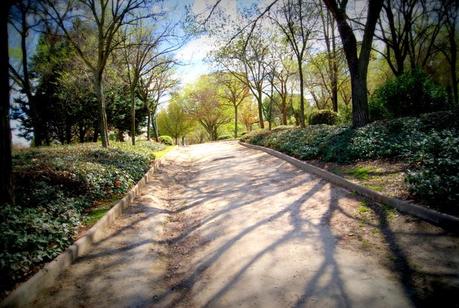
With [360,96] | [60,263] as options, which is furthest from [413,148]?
[60,263]

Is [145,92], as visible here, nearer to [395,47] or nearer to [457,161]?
[395,47]

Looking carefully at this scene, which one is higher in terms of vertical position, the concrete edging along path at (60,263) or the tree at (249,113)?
the tree at (249,113)

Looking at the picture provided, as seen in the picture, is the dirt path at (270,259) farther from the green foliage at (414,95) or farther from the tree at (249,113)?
the tree at (249,113)

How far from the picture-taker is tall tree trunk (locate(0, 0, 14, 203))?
5402 mm

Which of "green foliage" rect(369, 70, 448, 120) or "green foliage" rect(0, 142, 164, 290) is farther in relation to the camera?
"green foliage" rect(369, 70, 448, 120)

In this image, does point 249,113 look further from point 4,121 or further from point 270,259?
point 270,259

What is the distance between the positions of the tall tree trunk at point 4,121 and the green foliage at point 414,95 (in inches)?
531

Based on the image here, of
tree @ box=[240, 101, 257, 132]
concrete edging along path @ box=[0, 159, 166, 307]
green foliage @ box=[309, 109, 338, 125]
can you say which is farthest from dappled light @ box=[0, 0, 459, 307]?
tree @ box=[240, 101, 257, 132]

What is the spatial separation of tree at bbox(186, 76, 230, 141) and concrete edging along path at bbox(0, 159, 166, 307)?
1533 inches

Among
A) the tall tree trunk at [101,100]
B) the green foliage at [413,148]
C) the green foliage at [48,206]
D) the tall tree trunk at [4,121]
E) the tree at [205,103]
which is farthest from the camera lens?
the tree at [205,103]

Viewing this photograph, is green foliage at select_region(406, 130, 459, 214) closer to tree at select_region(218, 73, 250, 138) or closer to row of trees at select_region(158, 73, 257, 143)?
row of trees at select_region(158, 73, 257, 143)

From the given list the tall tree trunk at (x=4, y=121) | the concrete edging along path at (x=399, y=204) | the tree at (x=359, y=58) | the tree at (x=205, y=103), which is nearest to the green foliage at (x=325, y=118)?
the tree at (x=359, y=58)

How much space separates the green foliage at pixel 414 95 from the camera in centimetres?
1248

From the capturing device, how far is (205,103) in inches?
1860
